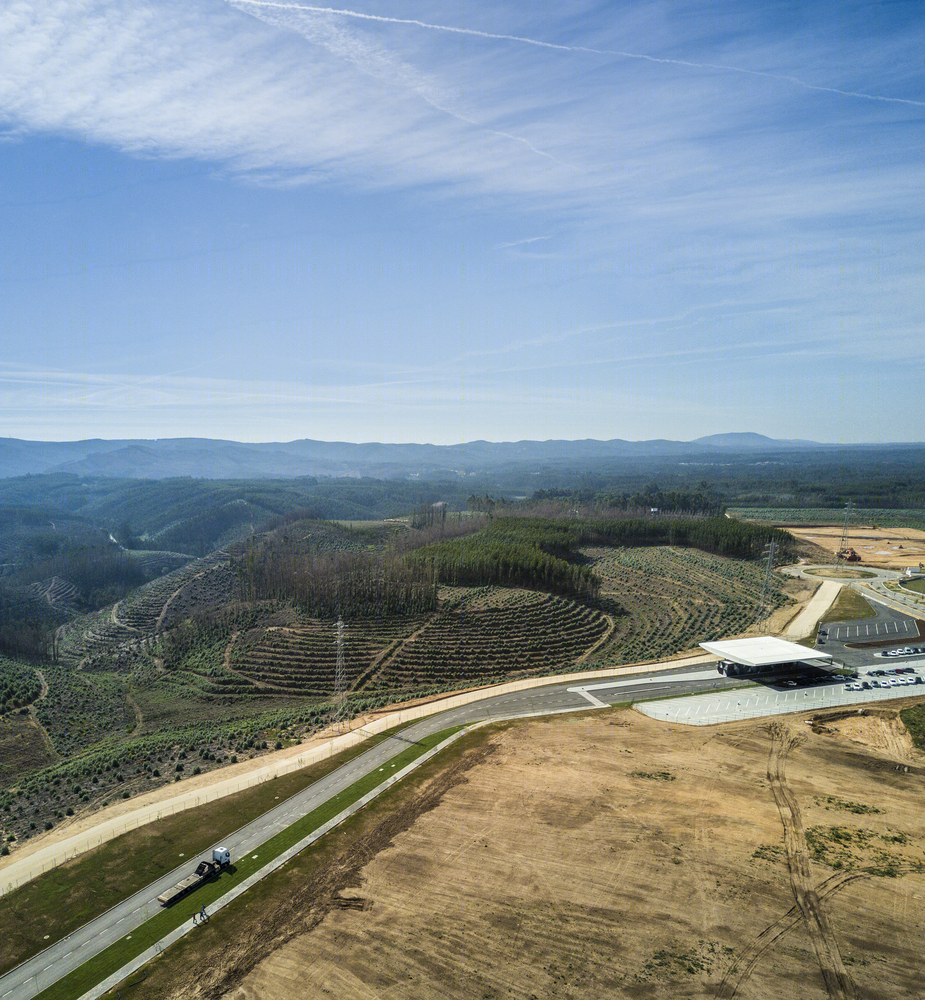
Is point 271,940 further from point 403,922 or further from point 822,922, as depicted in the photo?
point 822,922

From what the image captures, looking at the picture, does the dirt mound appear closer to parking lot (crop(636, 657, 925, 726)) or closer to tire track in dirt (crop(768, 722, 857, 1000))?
parking lot (crop(636, 657, 925, 726))

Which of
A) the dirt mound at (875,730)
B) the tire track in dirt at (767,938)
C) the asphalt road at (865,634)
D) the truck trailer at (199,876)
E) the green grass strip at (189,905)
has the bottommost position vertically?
the green grass strip at (189,905)

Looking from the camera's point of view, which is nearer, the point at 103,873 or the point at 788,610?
the point at 103,873

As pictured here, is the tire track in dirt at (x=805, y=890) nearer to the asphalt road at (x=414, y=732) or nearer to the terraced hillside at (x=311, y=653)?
the asphalt road at (x=414, y=732)

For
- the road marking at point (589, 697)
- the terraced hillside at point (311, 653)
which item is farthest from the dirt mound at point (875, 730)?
the terraced hillside at point (311, 653)

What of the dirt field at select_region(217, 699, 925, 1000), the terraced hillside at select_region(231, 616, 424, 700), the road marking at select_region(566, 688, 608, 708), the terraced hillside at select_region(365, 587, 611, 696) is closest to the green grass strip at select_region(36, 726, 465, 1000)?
the dirt field at select_region(217, 699, 925, 1000)

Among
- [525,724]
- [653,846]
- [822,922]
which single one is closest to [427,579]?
[525,724]
